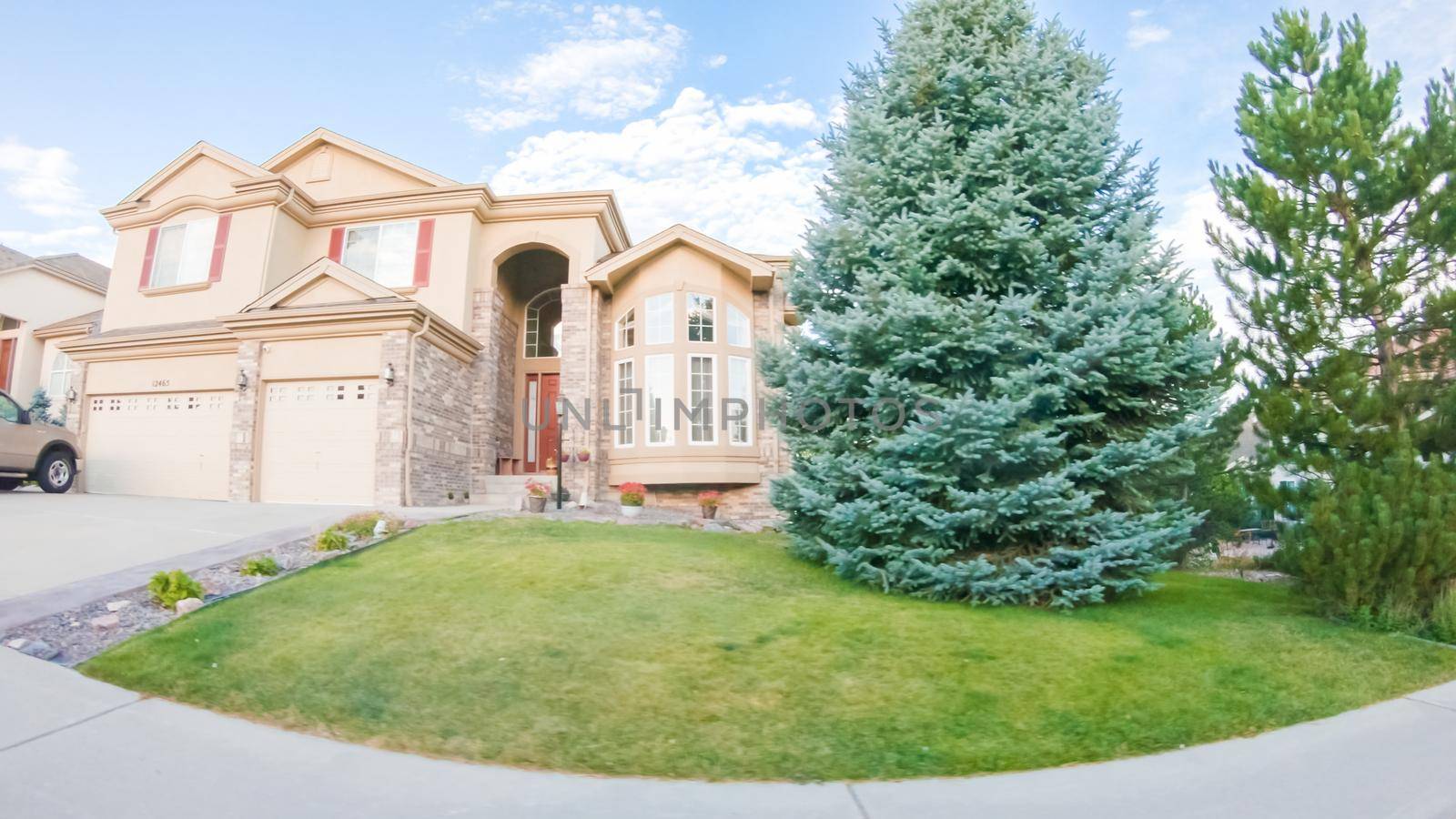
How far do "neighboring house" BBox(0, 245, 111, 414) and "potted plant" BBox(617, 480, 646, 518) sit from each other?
1808 centimetres

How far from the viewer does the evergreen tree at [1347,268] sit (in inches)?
284

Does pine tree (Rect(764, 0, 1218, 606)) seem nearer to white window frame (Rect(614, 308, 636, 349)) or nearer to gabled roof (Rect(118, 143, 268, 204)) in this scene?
white window frame (Rect(614, 308, 636, 349))

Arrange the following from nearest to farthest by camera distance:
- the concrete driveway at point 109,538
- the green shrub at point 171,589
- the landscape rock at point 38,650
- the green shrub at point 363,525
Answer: the landscape rock at point 38,650
the green shrub at point 171,589
the concrete driveway at point 109,538
the green shrub at point 363,525

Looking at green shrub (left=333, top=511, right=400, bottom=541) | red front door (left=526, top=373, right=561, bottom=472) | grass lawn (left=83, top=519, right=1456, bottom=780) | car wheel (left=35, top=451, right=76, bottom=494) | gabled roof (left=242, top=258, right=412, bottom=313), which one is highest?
gabled roof (left=242, top=258, right=412, bottom=313)

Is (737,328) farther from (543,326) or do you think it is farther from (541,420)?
(543,326)

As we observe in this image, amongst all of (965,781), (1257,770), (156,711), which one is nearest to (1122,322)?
(1257,770)

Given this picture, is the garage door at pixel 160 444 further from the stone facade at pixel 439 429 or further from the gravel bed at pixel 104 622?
the gravel bed at pixel 104 622

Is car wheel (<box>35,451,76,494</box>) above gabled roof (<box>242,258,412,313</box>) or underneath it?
underneath

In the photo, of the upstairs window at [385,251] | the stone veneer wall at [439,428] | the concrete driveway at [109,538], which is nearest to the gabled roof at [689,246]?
the stone veneer wall at [439,428]

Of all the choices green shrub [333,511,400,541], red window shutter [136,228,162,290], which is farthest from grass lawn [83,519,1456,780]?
red window shutter [136,228,162,290]

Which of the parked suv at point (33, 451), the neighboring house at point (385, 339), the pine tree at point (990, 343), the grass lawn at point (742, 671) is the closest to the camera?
the grass lawn at point (742, 671)

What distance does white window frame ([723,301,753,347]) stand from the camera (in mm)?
15250

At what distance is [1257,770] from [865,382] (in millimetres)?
4260

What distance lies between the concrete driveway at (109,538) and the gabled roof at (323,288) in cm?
364
